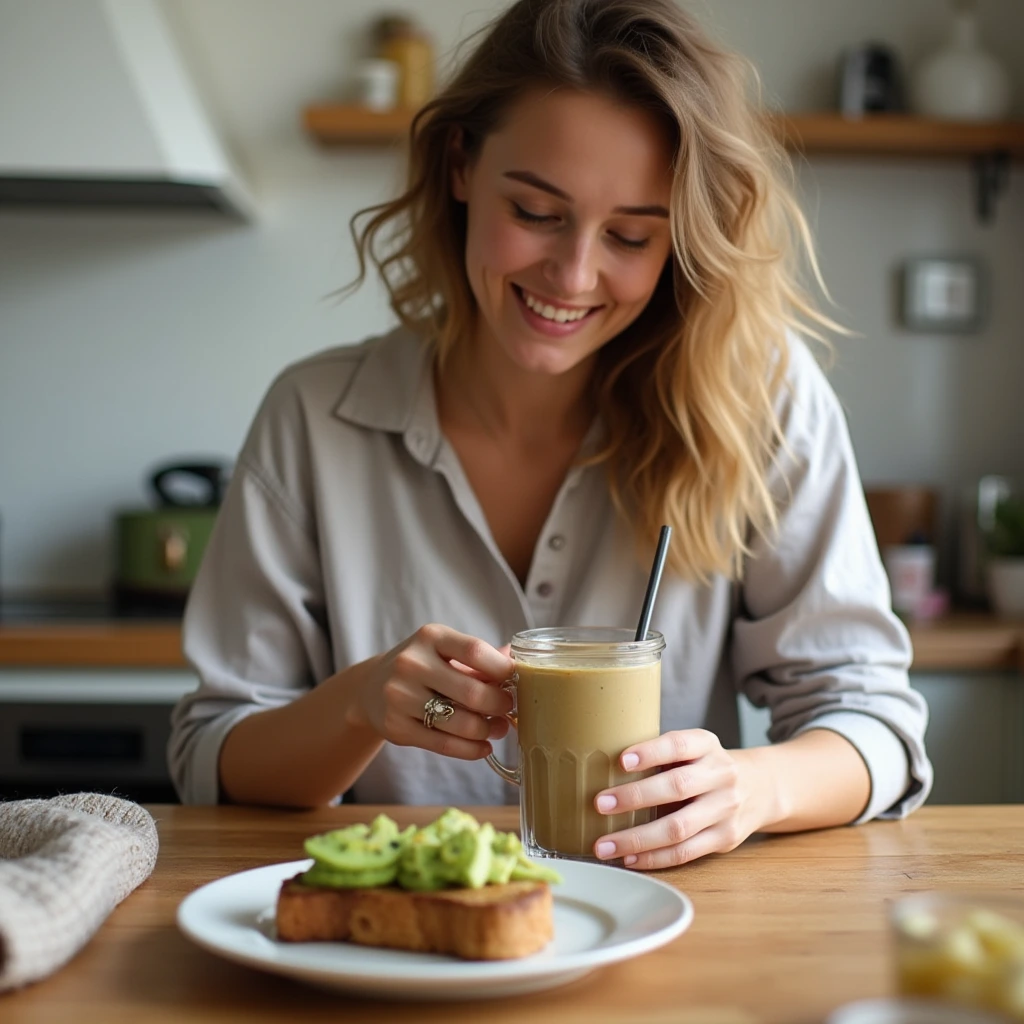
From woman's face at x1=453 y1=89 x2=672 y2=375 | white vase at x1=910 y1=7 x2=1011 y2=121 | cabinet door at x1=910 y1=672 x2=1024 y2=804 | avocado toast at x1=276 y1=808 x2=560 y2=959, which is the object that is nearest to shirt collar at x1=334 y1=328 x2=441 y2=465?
woman's face at x1=453 y1=89 x2=672 y2=375

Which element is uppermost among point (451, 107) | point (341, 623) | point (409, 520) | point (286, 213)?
point (286, 213)

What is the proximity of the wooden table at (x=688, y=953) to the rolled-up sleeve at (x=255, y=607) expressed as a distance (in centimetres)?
27

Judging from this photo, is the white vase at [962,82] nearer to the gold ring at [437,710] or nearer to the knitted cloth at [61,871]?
the gold ring at [437,710]

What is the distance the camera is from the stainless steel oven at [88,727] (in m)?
2.41

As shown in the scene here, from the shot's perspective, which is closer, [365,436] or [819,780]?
[819,780]

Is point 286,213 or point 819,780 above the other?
point 286,213

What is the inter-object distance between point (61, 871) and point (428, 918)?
9.9 inches

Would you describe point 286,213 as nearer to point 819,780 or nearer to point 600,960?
point 819,780

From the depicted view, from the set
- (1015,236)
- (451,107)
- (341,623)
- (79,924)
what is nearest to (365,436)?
(341,623)

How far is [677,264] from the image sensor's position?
1.48 meters

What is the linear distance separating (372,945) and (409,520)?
0.79 metres

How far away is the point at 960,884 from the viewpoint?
41.0 inches

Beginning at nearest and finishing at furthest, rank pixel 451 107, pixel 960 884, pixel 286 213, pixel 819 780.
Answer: pixel 960 884
pixel 819 780
pixel 451 107
pixel 286 213

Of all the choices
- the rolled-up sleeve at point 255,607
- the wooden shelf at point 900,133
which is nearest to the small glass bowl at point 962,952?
the rolled-up sleeve at point 255,607
